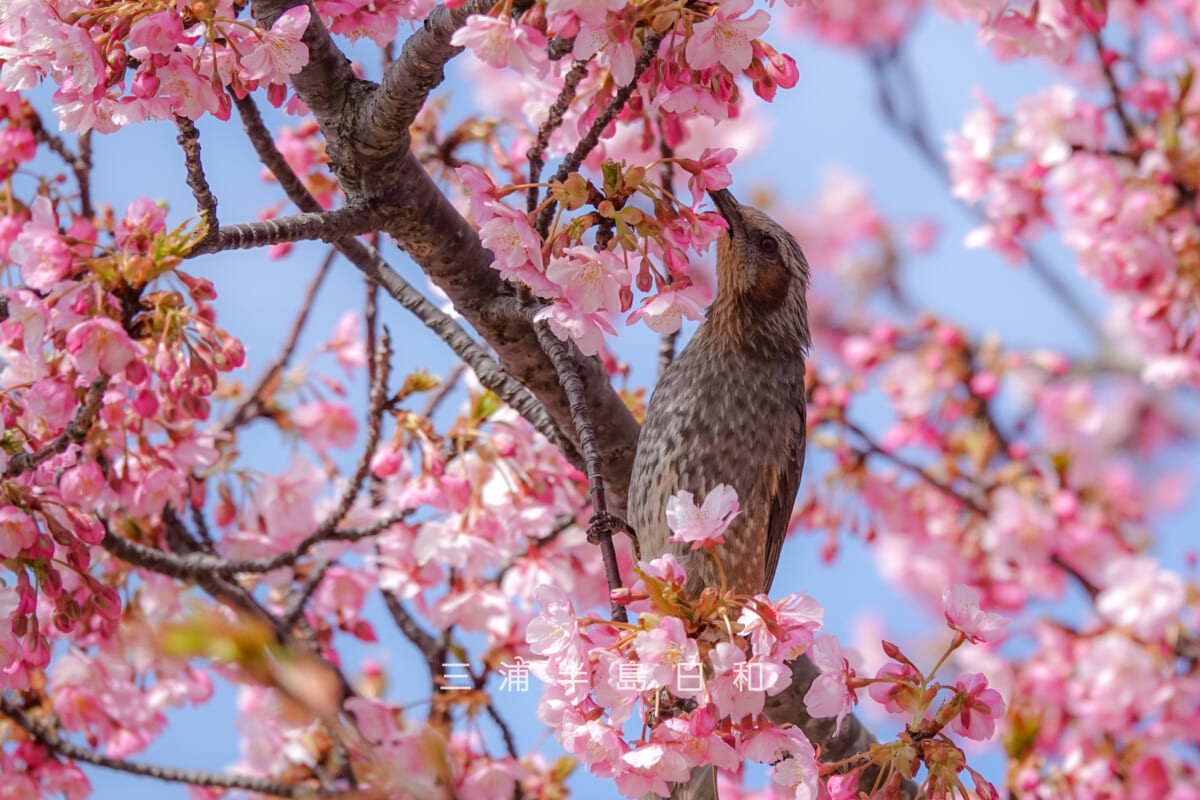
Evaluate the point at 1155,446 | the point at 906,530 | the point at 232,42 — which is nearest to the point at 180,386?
the point at 232,42

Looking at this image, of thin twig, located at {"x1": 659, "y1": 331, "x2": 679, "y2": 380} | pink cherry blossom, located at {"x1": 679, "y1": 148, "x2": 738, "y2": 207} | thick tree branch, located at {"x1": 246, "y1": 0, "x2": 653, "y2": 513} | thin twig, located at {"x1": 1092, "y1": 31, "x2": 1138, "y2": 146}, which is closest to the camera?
pink cherry blossom, located at {"x1": 679, "y1": 148, "x2": 738, "y2": 207}

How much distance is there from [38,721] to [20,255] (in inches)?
64.7

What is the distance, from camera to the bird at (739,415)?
104 inches

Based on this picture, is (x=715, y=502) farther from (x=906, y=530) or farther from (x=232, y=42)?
(x=906, y=530)

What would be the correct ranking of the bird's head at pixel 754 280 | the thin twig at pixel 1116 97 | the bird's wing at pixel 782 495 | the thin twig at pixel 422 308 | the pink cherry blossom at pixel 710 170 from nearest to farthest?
the pink cherry blossom at pixel 710 170
the thin twig at pixel 422 308
the bird's wing at pixel 782 495
the bird's head at pixel 754 280
the thin twig at pixel 1116 97

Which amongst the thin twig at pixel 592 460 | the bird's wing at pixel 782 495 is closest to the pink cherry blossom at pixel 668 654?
the thin twig at pixel 592 460

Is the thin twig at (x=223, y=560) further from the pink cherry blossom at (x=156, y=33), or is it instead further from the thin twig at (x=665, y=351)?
the pink cherry blossom at (x=156, y=33)

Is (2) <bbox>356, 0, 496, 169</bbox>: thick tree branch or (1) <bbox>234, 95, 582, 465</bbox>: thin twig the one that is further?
(1) <bbox>234, 95, 582, 465</bbox>: thin twig

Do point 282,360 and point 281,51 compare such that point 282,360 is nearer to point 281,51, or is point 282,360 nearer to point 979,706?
point 281,51

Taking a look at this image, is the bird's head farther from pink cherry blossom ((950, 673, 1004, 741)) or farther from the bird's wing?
pink cherry blossom ((950, 673, 1004, 741))

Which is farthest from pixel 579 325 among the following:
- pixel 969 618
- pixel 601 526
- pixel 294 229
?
pixel 969 618

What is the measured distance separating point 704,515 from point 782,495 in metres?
1.19

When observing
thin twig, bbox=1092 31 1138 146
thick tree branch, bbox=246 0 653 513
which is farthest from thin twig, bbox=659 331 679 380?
thin twig, bbox=1092 31 1138 146

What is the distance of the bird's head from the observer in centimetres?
299
